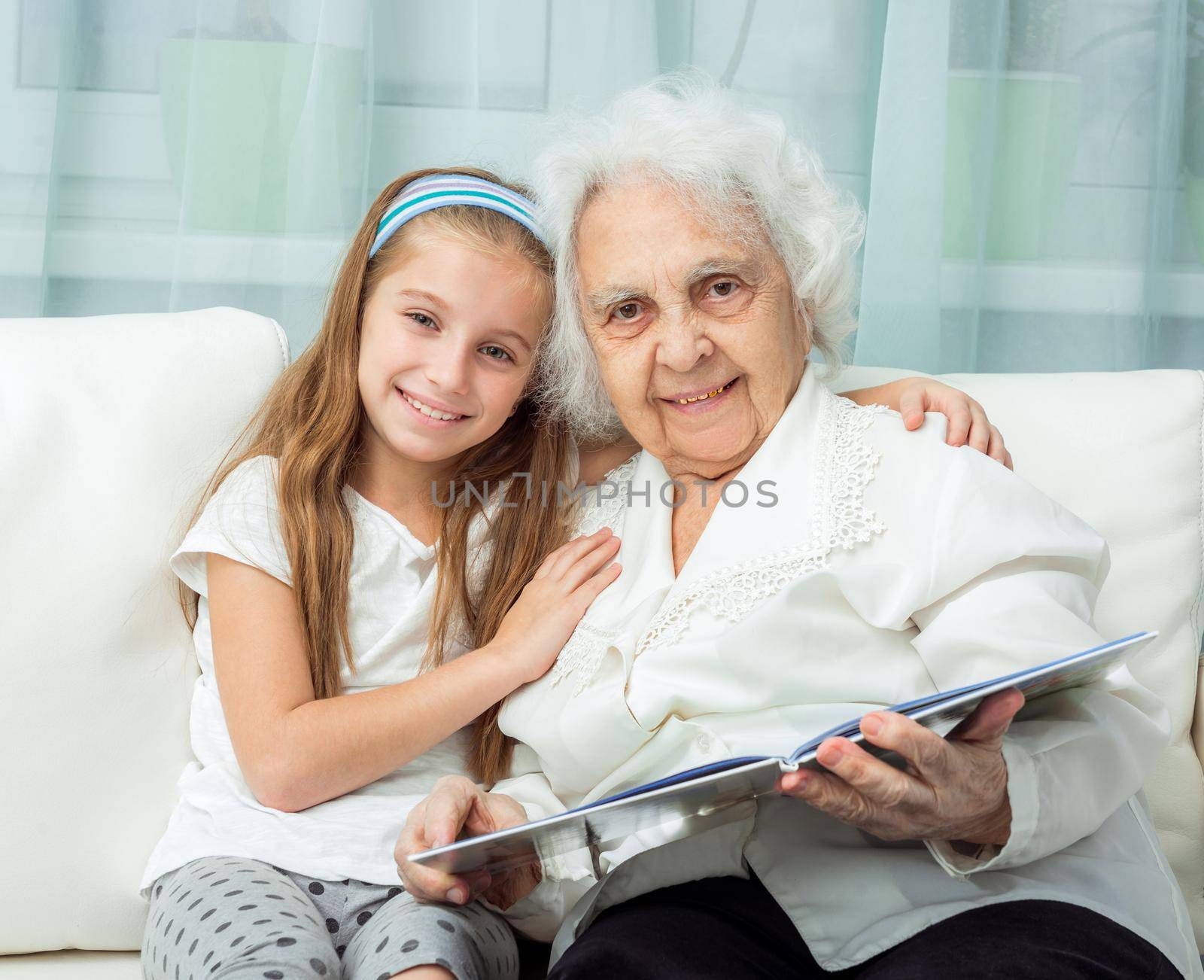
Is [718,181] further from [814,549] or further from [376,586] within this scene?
[376,586]

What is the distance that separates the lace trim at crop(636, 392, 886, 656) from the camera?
1250 mm

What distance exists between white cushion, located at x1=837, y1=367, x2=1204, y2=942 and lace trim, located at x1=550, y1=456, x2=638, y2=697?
54 cm

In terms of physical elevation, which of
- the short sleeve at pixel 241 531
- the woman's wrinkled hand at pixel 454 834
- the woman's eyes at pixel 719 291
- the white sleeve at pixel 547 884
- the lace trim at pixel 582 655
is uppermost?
the woman's eyes at pixel 719 291

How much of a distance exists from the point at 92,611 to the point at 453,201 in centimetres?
72

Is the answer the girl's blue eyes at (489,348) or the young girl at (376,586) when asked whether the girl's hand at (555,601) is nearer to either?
the young girl at (376,586)

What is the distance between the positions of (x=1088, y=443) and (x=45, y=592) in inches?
54.6

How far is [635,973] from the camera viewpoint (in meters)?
1.08

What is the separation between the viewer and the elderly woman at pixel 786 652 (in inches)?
42.6

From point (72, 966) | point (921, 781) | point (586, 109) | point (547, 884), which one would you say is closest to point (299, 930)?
point (547, 884)

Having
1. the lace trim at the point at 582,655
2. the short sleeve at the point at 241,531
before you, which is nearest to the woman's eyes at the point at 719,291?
the lace trim at the point at 582,655

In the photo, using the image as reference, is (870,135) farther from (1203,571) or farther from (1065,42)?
(1203,571)

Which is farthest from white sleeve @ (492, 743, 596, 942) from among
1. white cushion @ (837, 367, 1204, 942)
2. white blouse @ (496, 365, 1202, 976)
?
white cushion @ (837, 367, 1204, 942)

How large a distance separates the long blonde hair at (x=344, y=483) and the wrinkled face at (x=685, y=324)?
0.19m

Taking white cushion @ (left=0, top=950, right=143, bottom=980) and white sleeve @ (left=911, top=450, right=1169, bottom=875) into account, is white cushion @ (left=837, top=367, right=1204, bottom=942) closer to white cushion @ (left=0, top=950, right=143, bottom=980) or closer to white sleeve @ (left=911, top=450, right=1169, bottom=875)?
white sleeve @ (left=911, top=450, right=1169, bottom=875)
